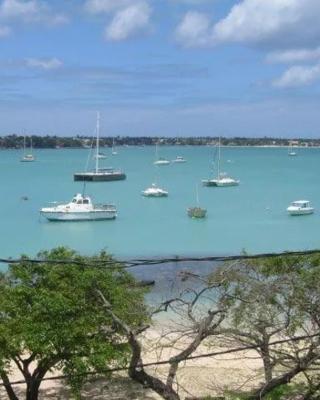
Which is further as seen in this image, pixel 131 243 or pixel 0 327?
pixel 131 243

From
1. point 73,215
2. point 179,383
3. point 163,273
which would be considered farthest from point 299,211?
point 179,383

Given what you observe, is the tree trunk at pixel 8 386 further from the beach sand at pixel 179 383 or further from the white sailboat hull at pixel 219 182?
the white sailboat hull at pixel 219 182

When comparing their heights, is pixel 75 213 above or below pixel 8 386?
below

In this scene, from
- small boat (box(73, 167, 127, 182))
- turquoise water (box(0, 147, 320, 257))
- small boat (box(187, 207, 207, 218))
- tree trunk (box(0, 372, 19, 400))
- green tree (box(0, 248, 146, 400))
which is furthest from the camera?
small boat (box(73, 167, 127, 182))

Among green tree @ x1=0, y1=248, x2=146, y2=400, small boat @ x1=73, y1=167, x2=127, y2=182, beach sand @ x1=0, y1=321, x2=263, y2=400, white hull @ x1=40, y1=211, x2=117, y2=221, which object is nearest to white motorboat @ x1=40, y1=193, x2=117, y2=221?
white hull @ x1=40, y1=211, x2=117, y2=221

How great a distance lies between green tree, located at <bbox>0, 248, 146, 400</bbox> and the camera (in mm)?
13148

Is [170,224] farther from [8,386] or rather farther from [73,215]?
[8,386]

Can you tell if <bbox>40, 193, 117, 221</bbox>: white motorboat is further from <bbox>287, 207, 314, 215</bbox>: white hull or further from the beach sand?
the beach sand

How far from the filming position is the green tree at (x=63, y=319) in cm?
1315

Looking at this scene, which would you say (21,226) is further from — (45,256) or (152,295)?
(45,256)

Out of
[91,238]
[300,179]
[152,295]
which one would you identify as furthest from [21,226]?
[300,179]

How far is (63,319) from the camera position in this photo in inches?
528

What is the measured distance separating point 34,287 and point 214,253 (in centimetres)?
2930

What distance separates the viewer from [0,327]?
13547mm
